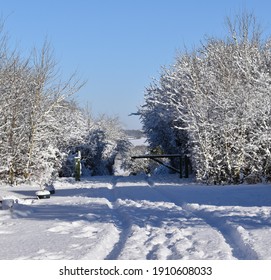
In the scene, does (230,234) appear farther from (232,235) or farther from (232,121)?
(232,121)

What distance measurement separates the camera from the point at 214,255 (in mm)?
5160

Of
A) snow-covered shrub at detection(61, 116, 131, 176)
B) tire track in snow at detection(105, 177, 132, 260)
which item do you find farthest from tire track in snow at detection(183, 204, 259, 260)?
snow-covered shrub at detection(61, 116, 131, 176)

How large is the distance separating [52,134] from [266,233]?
1572 centimetres

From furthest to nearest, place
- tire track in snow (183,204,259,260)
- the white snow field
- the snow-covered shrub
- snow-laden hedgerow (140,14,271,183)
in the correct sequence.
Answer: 1. the snow-covered shrub
2. snow-laden hedgerow (140,14,271,183)
3. the white snow field
4. tire track in snow (183,204,259,260)

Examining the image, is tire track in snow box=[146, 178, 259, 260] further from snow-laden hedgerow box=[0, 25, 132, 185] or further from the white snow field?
snow-laden hedgerow box=[0, 25, 132, 185]

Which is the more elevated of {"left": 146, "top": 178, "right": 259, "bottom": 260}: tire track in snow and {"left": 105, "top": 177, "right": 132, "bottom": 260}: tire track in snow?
{"left": 146, "top": 178, "right": 259, "bottom": 260}: tire track in snow

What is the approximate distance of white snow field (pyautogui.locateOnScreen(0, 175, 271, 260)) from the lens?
212 inches

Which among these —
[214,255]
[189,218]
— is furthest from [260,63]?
[214,255]

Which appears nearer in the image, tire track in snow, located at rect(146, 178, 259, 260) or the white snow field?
tire track in snow, located at rect(146, 178, 259, 260)

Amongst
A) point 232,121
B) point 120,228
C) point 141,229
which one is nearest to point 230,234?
point 141,229

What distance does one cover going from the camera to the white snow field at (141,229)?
5395 mm

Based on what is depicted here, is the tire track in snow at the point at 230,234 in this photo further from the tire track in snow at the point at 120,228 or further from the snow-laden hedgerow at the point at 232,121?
the snow-laden hedgerow at the point at 232,121

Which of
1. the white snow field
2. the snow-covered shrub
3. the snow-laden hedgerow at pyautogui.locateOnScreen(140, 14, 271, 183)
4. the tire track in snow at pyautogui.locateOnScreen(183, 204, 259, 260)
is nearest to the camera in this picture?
the tire track in snow at pyautogui.locateOnScreen(183, 204, 259, 260)

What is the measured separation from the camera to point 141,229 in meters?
7.09
